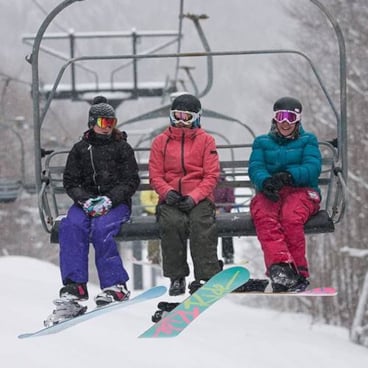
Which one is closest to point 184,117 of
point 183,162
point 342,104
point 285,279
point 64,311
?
point 183,162

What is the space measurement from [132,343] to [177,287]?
11.9ft

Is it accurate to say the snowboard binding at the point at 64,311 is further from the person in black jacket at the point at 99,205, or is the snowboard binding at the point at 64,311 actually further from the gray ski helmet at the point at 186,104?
the gray ski helmet at the point at 186,104

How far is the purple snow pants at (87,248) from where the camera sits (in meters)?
5.37

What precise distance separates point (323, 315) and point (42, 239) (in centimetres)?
1448

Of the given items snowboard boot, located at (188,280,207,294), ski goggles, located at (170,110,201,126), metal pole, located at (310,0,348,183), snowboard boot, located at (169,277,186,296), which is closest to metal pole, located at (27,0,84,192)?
ski goggles, located at (170,110,201,126)

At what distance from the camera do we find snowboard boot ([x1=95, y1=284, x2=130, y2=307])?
5363 mm

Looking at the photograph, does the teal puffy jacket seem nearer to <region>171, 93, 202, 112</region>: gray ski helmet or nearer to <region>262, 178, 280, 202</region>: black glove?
<region>262, 178, 280, 202</region>: black glove

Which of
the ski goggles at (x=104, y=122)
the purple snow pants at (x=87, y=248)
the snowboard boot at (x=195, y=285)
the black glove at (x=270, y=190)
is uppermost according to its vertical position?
the ski goggles at (x=104, y=122)

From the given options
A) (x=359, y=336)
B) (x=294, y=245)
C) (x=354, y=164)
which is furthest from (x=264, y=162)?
(x=354, y=164)

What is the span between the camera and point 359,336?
21.1 metres

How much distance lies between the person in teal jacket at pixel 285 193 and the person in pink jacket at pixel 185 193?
263 millimetres

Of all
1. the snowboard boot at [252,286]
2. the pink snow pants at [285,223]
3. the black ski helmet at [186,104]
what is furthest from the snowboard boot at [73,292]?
→ the black ski helmet at [186,104]

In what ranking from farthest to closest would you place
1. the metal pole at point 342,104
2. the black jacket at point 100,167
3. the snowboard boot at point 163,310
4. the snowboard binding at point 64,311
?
the metal pole at point 342,104, the black jacket at point 100,167, the snowboard boot at point 163,310, the snowboard binding at point 64,311

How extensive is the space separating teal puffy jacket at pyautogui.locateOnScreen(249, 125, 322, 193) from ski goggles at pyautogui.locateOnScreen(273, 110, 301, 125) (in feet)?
0.35
